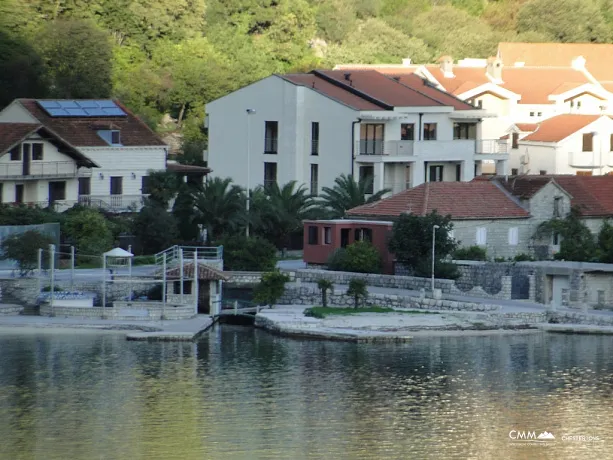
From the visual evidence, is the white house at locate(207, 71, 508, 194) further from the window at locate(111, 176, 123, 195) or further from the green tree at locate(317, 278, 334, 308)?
the green tree at locate(317, 278, 334, 308)

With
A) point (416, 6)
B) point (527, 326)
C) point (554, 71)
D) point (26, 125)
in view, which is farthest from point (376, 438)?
point (416, 6)

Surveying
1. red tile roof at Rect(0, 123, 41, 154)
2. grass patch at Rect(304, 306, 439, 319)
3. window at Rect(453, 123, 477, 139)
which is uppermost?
window at Rect(453, 123, 477, 139)

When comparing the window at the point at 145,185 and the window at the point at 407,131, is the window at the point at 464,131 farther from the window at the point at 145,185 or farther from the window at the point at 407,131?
the window at the point at 145,185

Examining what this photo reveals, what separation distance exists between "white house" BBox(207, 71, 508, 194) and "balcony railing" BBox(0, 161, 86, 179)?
11.2 m

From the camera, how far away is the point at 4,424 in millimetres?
39938

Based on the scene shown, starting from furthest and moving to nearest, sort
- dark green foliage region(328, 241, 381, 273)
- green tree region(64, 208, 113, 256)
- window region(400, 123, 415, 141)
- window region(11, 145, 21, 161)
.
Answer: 1. window region(400, 123, 415, 141)
2. window region(11, 145, 21, 161)
3. green tree region(64, 208, 113, 256)
4. dark green foliage region(328, 241, 381, 273)

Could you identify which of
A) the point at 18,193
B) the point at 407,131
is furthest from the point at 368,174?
the point at 18,193

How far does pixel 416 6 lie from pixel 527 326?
93.8 m

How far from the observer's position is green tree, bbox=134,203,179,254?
2557 inches

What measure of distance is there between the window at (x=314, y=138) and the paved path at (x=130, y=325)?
2692 cm

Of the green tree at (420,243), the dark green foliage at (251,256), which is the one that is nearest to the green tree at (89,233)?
the dark green foliage at (251,256)

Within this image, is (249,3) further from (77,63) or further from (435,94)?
(435,94)

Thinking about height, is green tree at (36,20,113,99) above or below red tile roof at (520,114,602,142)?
above

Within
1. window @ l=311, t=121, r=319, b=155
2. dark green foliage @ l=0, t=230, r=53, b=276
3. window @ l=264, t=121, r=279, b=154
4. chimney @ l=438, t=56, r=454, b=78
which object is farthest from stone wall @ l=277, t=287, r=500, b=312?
chimney @ l=438, t=56, r=454, b=78
